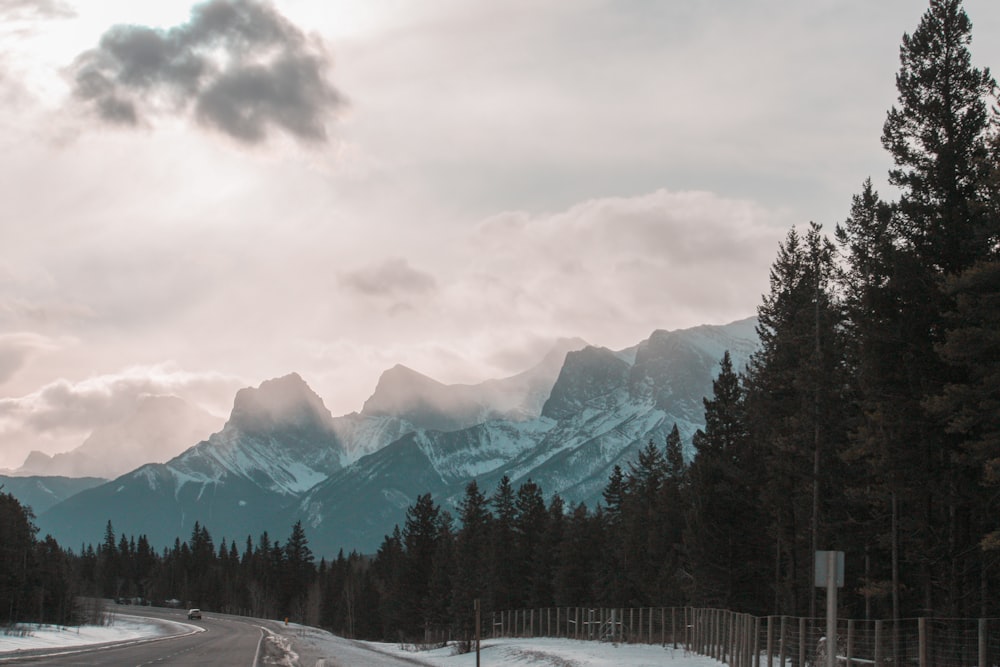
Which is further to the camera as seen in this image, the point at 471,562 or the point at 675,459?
the point at 471,562

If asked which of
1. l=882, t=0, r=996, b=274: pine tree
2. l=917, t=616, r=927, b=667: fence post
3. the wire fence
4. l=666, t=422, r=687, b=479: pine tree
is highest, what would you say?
l=882, t=0, r=996, b=274: pine tree

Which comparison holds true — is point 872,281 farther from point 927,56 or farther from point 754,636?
point 754,636

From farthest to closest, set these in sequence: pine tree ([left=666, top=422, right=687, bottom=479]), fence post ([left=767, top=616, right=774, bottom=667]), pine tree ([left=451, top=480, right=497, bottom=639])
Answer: pine tree ([left=451, top=480, right=497, bottom=639])
pine tree ([left=666, top=422, right=687, bottom=479])
fence post ([left=767, top=616, right=774, bottom=667])

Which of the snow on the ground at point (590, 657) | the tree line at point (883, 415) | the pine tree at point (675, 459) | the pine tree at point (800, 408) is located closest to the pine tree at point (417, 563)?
the pine tree at point (675, 459)

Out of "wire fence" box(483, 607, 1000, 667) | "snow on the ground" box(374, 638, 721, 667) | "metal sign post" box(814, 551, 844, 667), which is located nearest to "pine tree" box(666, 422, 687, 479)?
"wire fence" box(483, 607, 1000, 667)

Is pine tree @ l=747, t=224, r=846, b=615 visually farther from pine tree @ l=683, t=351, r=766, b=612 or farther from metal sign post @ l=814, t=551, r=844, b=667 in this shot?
metal sign post @ l=814, t=551, r=844, b=667

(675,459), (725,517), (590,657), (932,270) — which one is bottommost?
(590,657)

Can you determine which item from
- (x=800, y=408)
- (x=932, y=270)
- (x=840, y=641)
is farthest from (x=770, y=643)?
(x=800, y=408)

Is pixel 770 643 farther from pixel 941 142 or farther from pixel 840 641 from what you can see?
pixel 941 142

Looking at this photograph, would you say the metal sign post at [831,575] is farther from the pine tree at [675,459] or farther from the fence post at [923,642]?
the pine tree at [675,459]

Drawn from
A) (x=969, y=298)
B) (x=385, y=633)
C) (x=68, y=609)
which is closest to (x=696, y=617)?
(x=969, y=298)

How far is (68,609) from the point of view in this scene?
320 feet

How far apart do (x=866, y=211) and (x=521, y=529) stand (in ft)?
255

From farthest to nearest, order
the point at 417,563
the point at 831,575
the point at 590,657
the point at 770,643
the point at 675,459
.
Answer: the point at 417,563
the point at 675,459
the point at 590,657
the point at 770,643
the point at 831,575
